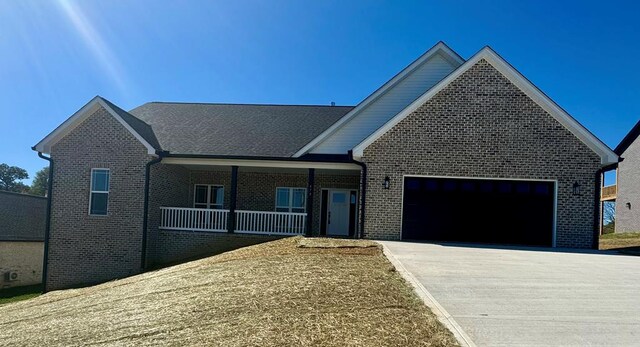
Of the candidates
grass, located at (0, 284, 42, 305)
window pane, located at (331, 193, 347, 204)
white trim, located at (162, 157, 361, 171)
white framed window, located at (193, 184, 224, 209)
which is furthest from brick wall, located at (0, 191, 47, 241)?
window pane, located at (331, 193, 347, 204)

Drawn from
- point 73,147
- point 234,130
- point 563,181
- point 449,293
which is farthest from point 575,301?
point 73,147

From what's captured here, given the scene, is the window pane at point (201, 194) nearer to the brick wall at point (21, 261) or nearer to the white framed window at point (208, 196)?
the white framed window at point (208, 196)

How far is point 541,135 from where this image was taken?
1530 centimetres

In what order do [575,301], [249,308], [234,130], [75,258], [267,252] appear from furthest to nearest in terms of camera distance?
[234,130] < [75,258] < [267,252] < [575,301] < [249,308]

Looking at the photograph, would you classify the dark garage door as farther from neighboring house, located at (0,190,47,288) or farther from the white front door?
neighboring house, located at (0,190,47,288)

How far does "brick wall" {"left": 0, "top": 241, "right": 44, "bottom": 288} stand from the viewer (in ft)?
75.4

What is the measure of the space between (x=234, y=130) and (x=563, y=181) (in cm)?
1222

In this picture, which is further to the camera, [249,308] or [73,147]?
[73,147]

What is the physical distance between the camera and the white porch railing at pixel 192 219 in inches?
668

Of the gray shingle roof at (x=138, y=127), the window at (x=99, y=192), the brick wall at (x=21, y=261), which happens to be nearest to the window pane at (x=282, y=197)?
the gray shingle roof at (x=138, y=127)

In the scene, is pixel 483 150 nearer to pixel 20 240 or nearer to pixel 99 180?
pixel 99 180

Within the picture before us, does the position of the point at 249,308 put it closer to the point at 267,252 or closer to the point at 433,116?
the point at 267,252

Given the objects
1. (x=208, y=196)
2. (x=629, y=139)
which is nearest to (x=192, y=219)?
(x=208, y=196)

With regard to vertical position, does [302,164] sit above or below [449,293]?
above
